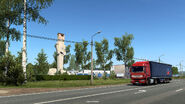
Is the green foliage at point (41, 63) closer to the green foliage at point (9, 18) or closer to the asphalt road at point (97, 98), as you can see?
the green foliage at point (9, 18)

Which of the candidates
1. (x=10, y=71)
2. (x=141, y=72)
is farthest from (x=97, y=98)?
(x=141, y=72)

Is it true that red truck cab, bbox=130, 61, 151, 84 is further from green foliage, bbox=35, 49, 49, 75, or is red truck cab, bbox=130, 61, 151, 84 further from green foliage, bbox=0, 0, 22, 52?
green foliage, bbox=35, 49, 49, 75

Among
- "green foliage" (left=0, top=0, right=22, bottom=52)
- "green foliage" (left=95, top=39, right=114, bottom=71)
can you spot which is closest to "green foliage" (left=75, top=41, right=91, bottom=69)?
"green foliage" (left=95, top=39, right=114, bottom=71)

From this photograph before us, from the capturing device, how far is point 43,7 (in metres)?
24.8

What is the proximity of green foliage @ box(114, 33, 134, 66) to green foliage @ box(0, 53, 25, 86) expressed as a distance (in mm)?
48624

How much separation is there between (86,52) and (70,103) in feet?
196

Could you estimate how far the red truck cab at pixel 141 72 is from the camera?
2438 cm

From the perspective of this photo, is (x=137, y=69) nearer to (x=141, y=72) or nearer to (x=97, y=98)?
(x=141, y=72)

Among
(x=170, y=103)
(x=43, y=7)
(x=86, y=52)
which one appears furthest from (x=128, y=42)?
(x=170, y=103)

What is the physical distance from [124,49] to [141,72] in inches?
1665

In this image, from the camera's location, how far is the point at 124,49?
6638cm

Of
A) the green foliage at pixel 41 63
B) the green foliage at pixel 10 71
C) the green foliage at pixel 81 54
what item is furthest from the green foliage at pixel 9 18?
the green foliage at pixel 81 54

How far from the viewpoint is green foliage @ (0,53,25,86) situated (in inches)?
804

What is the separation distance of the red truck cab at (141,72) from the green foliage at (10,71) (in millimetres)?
14085
